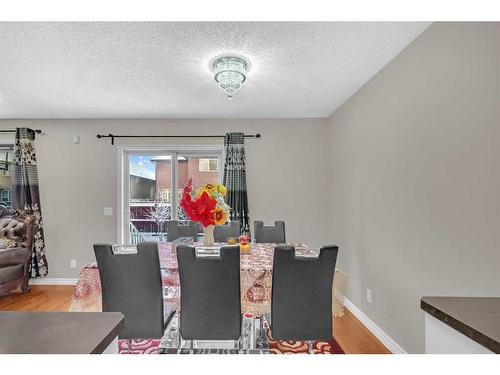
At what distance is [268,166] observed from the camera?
4246 mm

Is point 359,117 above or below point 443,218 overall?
above

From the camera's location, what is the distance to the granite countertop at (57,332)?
24.0 inches

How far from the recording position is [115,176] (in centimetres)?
420

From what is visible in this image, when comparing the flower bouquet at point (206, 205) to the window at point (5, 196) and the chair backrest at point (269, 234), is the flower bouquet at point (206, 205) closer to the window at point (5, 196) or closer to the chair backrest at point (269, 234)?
the chair backrest at point (269, 234)

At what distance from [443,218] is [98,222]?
422 centimetres

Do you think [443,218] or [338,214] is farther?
[338,214]

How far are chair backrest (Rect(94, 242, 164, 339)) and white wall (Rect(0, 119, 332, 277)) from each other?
248 cm

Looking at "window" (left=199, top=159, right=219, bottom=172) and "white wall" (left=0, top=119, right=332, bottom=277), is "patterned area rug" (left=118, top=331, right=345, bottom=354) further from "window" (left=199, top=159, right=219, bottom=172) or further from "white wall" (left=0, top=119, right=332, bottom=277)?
"window" (left=199, top=159, right=219, bottom=172)

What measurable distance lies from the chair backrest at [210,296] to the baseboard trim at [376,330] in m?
1.01

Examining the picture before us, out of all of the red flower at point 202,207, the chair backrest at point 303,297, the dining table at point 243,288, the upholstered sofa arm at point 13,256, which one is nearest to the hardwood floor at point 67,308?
the upholstered sofa arm at point 13,256

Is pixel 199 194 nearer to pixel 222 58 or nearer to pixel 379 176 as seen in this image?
pixel 222 58

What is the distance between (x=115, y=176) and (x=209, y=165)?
4.57ft
